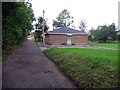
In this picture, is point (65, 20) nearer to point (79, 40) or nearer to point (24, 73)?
point (79, 40)

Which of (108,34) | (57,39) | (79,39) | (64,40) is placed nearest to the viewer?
Result: (57,39)

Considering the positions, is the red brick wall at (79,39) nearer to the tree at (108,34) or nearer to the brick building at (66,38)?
the brick building at (66,38)

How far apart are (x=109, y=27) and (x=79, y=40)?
2652 centimetres

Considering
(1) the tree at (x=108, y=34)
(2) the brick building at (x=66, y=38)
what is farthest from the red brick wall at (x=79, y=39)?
(1) the tree at (x=108, y=34)

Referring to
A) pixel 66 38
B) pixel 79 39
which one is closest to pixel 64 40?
pixel 66 38

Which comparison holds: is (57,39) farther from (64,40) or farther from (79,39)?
(79,39)

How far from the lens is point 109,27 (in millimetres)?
66438

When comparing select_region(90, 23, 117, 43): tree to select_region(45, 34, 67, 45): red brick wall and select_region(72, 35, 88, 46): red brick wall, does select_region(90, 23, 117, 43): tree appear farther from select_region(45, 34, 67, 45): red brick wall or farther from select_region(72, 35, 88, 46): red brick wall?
select_region(45, 34, 67, 45): red brick wall

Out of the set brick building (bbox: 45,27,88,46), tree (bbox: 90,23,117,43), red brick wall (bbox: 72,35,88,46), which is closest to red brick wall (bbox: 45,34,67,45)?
brick building (bbox: 45,27,88,46)

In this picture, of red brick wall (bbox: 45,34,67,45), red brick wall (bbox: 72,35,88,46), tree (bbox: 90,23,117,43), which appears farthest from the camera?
tree (bbox: 90,23,117,43)

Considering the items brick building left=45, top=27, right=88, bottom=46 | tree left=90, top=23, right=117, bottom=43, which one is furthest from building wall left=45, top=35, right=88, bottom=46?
tree left=90, top=23, right=117, bottom=43

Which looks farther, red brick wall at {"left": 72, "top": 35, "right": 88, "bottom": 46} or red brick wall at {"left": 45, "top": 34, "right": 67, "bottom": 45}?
red brick wall at {"left": 72, "top": 35, "right": 88, "bottom": 46}

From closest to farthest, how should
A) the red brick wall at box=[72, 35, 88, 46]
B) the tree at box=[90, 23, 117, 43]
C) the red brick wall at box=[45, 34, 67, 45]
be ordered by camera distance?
the red brick wall at box=[45, 34, 67, 45] → the red brick wall at box=[72, 35, 88, 46] → the tree at box=[90, 23, 117, 43]

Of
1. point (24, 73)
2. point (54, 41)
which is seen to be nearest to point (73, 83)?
point (24, 73)
